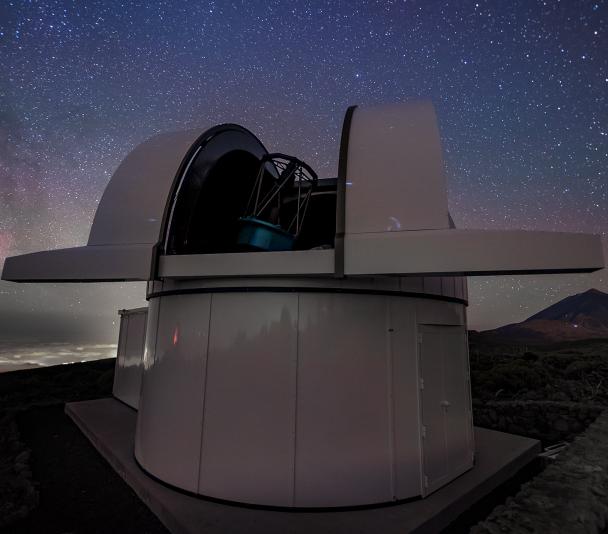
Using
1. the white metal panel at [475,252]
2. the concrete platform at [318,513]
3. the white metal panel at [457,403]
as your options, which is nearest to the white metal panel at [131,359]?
the concrete platform at [318,513]

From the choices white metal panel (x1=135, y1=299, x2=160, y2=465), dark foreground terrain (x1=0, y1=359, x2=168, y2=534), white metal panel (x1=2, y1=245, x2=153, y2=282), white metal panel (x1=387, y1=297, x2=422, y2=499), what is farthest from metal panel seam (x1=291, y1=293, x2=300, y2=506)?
white metal panel (x1=135, y1=299, x2=160, y2=465)

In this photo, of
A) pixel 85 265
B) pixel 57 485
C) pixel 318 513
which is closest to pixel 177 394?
pixel 85 265

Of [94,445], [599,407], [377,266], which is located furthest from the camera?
[599,407]

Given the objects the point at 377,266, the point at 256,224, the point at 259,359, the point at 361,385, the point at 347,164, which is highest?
the point at 347,164

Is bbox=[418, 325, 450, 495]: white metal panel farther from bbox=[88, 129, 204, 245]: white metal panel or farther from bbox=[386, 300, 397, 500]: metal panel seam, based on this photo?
bbox=[88, 129, 204, 245]: white metal panel

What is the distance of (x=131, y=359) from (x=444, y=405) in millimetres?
8129

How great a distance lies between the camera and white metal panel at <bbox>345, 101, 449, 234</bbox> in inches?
151

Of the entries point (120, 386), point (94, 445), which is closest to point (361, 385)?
point (94, 445)

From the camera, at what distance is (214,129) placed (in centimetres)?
580

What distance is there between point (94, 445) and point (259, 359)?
15.2 feet

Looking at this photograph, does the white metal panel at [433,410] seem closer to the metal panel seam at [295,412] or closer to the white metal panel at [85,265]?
the metal panel seam at [295,412]

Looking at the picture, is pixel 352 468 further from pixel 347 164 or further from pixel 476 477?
pixel 347 164

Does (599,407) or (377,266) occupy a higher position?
(377,266)

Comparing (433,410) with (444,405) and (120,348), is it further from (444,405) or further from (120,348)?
(120,348)
